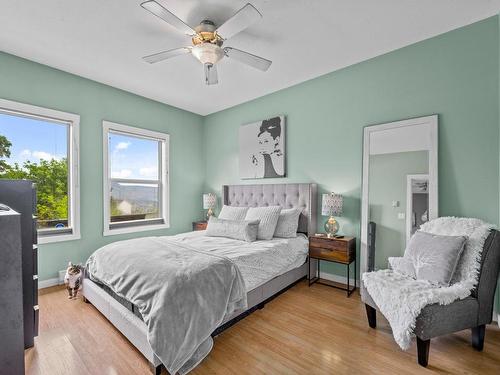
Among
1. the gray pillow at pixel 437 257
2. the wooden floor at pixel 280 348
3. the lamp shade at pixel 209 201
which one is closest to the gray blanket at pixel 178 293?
the wooden floor at pixel 280 348

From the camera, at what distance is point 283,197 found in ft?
12.2

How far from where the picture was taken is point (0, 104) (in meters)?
2.80

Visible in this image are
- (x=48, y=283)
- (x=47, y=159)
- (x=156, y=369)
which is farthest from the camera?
(x=47, y=159)

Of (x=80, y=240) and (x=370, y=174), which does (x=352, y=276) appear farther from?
(x=80, y=240)

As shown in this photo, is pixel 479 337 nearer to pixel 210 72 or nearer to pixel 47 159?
pixel 210 72

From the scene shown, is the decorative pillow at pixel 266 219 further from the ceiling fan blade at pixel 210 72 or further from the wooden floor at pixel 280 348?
the ceiling fan blade at pixel 210 72

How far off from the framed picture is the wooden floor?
2153 millimetres

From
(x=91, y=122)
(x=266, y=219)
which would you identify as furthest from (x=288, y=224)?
(x=91, y=122)

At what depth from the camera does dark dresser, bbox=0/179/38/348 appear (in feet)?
5.91

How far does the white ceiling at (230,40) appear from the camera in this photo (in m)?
2.13

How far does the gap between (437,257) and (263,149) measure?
272cm

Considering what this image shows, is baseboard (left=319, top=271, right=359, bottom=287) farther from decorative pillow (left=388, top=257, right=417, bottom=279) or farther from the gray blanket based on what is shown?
the gray blanket

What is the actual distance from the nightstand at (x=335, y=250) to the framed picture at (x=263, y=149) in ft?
3.98

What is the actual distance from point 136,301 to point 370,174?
2.78 m
